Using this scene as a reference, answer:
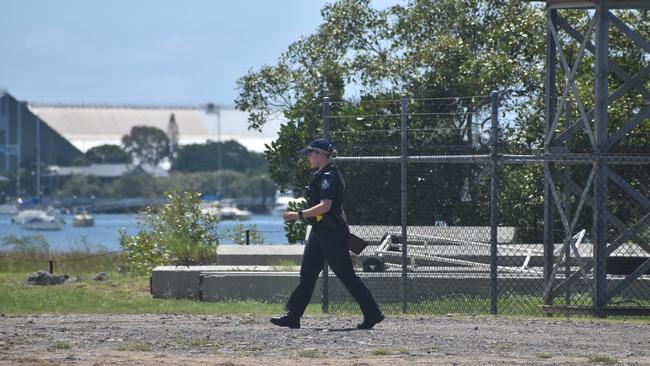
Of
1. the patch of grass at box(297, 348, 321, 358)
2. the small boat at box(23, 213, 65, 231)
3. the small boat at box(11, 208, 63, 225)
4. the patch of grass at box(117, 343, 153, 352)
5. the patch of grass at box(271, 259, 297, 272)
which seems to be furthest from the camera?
the small boat at box(11, 208, 63, 225)

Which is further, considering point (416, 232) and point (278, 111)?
point (278, 111)

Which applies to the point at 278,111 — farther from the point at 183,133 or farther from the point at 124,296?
the point at 183,133

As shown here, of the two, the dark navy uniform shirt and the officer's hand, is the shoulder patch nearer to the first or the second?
the dark navy uniform shirt

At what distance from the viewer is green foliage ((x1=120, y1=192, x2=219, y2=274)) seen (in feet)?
80.5

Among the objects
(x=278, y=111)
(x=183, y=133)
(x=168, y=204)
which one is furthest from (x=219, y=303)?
(x=183, y=133)

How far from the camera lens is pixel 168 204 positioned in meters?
28.2

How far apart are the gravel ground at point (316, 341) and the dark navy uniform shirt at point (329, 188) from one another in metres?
1.18

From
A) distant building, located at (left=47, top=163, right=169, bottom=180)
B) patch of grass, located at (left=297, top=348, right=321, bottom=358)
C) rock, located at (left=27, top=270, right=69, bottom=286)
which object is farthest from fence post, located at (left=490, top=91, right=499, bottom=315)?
distant building, located at (left=47, top=163, right=169, bottom=180)

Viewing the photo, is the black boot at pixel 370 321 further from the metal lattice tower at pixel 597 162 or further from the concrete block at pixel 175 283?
the concrete block at pixel 175 283

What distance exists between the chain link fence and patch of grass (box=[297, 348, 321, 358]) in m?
4.31

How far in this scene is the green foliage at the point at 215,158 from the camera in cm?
14975

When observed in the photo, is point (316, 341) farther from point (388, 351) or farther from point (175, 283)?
point (175, 283)

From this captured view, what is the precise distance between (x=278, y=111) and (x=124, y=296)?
46.6ft

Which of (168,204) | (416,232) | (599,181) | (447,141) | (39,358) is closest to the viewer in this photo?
(39,358)
